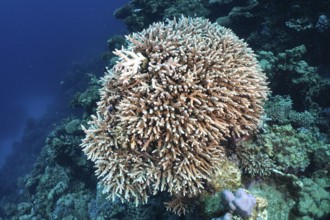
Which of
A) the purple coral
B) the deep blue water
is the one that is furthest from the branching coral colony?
the deep blue water

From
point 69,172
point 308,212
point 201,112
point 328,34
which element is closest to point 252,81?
point 201,112

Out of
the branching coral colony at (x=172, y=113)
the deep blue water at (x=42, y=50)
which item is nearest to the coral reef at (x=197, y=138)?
the branching coral colony at (x=172, y=113)

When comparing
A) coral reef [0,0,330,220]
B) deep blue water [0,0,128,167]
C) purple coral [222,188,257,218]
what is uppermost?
deep blue water [0,0,128,167]

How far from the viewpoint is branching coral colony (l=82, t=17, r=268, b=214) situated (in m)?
3.53

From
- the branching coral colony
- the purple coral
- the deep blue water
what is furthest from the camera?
the deep blue water

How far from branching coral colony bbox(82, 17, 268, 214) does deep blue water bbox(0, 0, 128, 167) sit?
25.2m

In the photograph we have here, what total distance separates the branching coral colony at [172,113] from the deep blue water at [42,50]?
25178 mm

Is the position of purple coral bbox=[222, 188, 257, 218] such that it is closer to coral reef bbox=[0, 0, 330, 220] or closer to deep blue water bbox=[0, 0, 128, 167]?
coral reef bbox=[0, 0, 330, 220]

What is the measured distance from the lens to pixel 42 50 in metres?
61.9

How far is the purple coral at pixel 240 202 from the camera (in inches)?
121

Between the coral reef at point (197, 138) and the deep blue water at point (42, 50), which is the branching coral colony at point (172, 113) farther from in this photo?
the deep blue water at point (42, 50)

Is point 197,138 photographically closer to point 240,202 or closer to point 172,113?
point 172,113

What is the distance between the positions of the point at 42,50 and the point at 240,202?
66.9 meters

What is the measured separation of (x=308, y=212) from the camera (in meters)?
3.79
